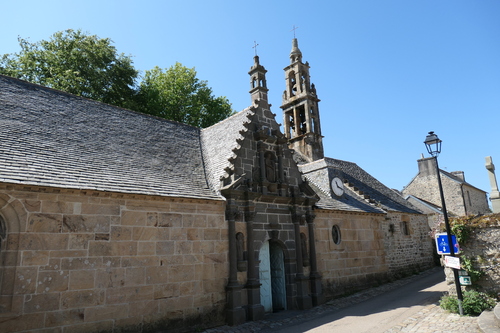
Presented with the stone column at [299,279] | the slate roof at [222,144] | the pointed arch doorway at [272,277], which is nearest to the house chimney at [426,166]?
the stone column at [299,279]

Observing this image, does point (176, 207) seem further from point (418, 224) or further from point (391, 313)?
point (418, 224)

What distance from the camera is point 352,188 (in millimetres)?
20031

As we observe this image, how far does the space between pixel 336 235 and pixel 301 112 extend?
512 inches

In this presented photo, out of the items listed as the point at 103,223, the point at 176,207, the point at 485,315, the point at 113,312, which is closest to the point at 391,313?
the point at 485,315

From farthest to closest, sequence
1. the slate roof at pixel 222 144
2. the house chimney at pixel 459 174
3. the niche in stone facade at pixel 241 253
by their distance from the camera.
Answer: the house chimney at pixel 459 174
the slate roof at pixel 222 144
the niche in stone facade at pixel 241 253

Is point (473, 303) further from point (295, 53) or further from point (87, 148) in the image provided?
point (295, 53)

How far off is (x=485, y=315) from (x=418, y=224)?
14191mm

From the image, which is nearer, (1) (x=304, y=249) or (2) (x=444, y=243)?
(2) (x=444, y=243)

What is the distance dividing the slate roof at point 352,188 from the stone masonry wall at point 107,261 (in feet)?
21.5

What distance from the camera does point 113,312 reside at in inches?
343

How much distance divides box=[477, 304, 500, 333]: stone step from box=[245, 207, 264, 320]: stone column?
6.03 meters

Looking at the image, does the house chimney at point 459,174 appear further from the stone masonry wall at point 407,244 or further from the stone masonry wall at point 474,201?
the stone masonry wall at point 407,244

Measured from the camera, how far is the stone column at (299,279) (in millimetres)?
12852

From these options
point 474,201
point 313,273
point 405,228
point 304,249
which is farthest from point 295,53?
point 474,201
